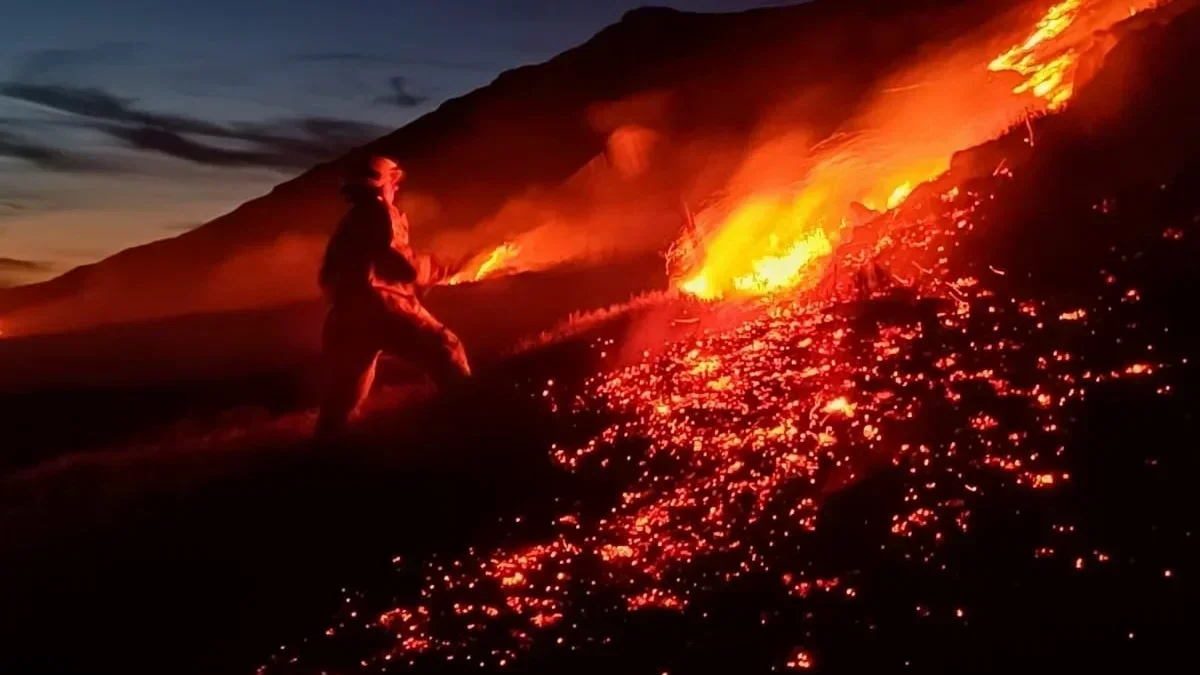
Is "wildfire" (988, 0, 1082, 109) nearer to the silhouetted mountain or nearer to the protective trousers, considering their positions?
the silhouetted mountain

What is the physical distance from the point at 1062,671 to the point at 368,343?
638cm

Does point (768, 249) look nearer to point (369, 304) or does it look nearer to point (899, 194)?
point (899, 194)

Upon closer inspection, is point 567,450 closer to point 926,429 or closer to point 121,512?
point 926,429

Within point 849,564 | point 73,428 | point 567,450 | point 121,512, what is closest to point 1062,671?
point 849,564

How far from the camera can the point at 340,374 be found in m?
10.4

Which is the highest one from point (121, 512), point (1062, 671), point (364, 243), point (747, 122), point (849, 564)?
point (747, 122)

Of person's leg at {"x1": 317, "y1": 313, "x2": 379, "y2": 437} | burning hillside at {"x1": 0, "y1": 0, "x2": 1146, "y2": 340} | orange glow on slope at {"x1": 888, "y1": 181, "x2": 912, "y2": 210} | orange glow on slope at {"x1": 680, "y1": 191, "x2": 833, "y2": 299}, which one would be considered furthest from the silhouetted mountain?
person's leg at {"x1": 317, "y1": 313, "x2": 379, "y2": 437}

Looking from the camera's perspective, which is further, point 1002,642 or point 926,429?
point 926,429

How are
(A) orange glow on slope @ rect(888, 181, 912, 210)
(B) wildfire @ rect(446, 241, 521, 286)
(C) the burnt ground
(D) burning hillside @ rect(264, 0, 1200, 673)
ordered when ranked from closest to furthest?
(C) the burnt ground → (D) burning hillside @ rect(264, 0, 1200, 673) → (A) orange glow on slope @ rect(888, 181, 912, 210) → (B) wildfire @ rect(446, 241, 521, 286)

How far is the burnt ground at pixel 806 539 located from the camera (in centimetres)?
601

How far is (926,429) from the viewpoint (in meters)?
7.83

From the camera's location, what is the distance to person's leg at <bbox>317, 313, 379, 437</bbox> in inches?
405

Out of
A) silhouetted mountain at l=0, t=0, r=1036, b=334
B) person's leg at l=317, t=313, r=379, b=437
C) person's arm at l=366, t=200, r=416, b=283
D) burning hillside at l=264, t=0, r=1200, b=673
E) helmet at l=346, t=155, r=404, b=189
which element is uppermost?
silhouetted mountain at l=0, t=0, r=1036, b=334

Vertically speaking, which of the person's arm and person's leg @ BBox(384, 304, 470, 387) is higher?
the person's arm
